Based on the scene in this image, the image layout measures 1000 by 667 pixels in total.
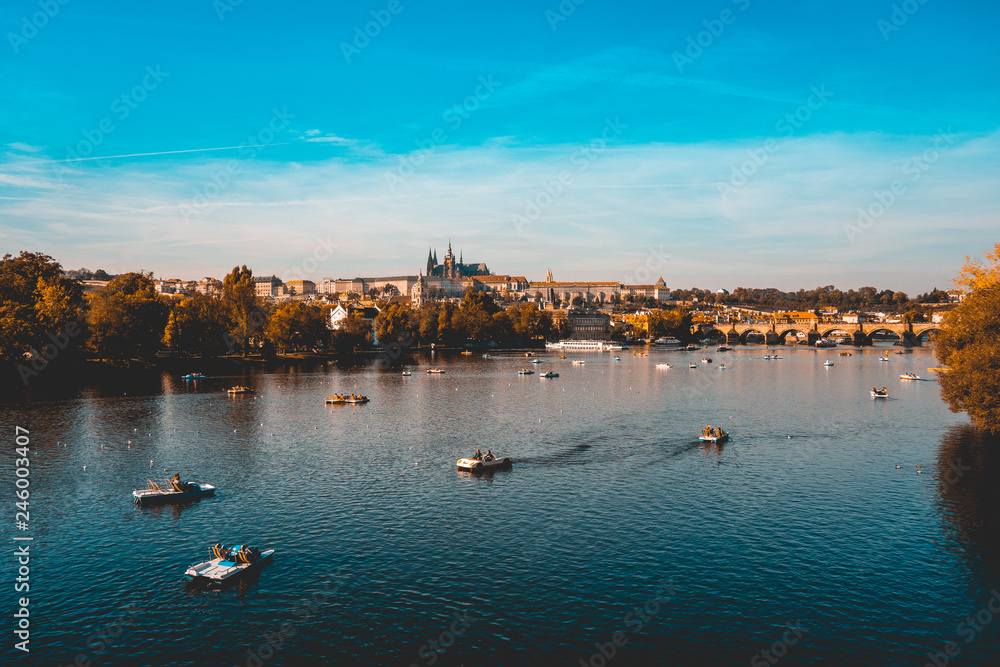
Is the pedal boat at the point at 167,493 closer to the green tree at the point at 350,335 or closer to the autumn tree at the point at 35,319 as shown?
the autumn tree at the point at 35,319

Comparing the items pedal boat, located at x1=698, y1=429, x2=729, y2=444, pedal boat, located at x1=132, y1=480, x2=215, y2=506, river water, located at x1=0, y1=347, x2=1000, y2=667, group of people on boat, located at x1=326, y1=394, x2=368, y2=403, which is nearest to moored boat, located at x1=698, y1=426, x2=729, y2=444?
pedal boat, located at x1=698, y1=429, x2=729, y2=444

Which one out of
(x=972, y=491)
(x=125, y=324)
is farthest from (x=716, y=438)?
(x=125, y=324)

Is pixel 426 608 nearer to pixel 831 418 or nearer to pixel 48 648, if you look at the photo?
pixel 48 648

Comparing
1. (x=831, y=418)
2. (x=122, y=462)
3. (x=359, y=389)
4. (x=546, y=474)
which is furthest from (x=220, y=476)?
(x=831, y=418)

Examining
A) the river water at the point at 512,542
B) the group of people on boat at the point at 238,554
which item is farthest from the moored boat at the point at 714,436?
the group of people on boat at the point at 238,554

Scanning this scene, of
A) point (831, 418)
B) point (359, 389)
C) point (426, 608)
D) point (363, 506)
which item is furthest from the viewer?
point (359, 389)
